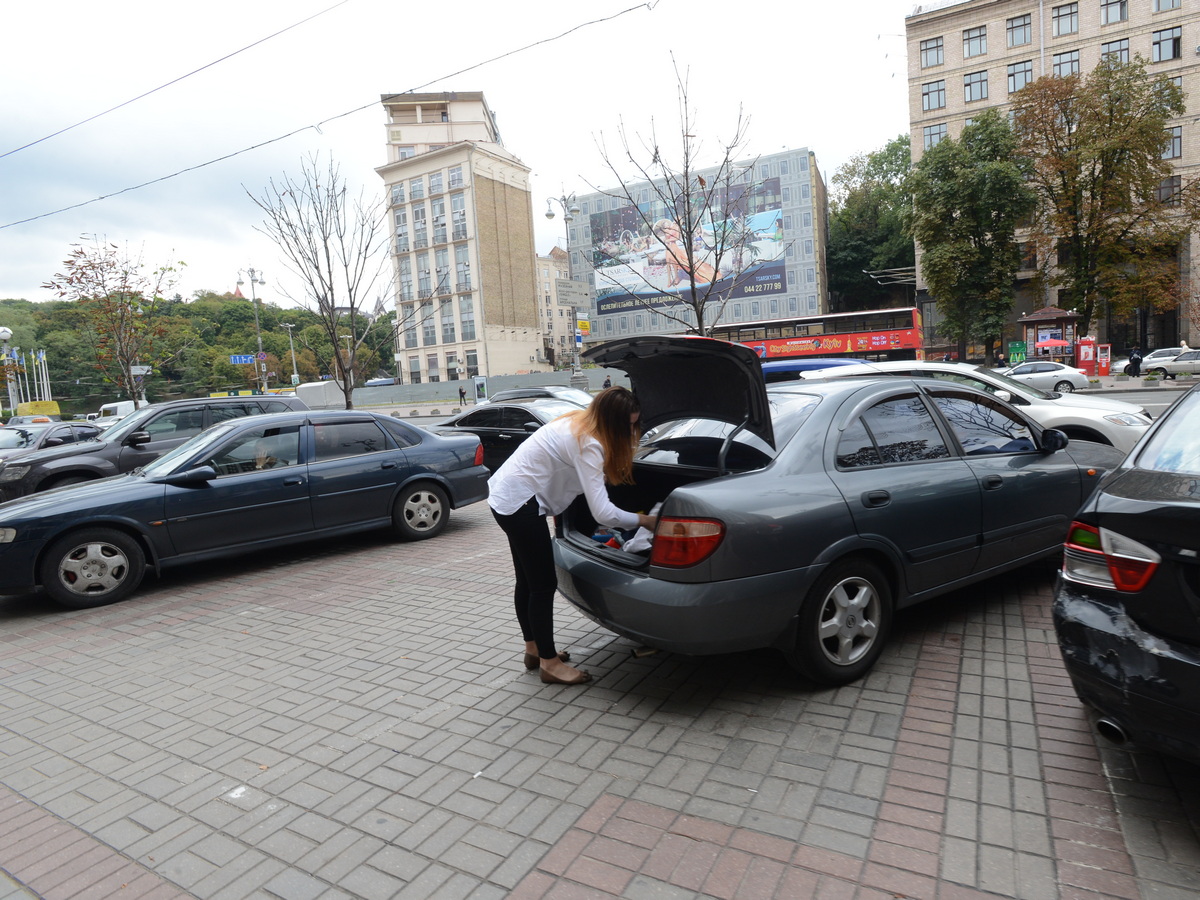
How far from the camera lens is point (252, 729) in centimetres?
365

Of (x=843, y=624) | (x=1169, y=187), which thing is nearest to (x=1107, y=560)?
(x=843, y=624)

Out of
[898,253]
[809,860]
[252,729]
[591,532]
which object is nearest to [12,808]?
[252,729]

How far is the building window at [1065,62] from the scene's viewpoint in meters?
45.6

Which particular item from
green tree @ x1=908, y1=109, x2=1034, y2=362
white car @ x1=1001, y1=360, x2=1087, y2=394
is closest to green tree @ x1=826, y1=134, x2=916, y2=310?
green tree @ x1=908, y1=109, x2=1034, y2=362

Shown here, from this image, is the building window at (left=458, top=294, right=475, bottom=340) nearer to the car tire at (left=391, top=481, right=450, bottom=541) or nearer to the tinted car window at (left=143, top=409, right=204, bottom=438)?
the tinted car window at (left=143, top=409, right=204, bottom=438)

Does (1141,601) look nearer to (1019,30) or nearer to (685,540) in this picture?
(685,540)

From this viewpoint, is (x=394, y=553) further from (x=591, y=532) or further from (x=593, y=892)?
(x=593, y=892)

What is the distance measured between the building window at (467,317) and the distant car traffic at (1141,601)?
72.8 meters

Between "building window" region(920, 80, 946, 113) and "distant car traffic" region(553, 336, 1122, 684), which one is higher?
"building window" region(920, 80, 946, 113)

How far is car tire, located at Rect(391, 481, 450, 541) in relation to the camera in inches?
310

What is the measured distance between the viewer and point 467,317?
73.1m

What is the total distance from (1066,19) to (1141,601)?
58.8m

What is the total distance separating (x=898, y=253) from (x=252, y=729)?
72.3 meters

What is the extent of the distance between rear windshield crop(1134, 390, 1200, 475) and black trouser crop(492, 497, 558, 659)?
2.68 metres
